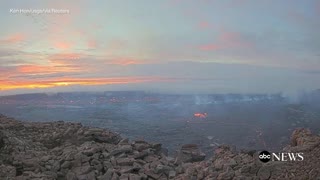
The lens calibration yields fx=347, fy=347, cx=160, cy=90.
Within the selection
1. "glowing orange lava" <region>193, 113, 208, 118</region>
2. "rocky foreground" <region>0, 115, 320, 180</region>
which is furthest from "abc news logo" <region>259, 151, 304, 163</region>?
"glowing orange lava" <region>193, 113, 208, 118</region>

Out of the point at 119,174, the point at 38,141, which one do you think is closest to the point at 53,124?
the point at 38,141

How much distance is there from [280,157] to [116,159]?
6513mm

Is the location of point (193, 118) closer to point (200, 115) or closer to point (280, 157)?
point (200, 115)

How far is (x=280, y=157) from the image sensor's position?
11.3m

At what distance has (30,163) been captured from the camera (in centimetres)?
1330

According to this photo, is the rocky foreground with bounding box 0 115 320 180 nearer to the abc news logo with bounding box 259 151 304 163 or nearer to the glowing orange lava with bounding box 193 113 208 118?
the abc news logo with bounding box 259 151 304 163

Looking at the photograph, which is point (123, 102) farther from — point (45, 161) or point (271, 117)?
point (45, 161)

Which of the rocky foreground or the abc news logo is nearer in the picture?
the rocky foreground

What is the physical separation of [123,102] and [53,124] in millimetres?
37750

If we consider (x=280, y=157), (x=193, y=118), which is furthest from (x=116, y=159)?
(x=193, y=118)

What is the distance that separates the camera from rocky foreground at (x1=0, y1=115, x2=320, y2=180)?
10.8m

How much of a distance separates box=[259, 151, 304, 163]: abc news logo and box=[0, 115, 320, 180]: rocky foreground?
0.80 ft

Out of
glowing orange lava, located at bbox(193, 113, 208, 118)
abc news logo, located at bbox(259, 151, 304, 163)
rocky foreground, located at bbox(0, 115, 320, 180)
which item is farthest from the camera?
glowing orange lava, located at bbox(193, 113, 208, 118)

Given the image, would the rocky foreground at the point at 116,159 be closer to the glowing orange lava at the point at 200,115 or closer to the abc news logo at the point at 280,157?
the abc news logo at the point at 280,157
